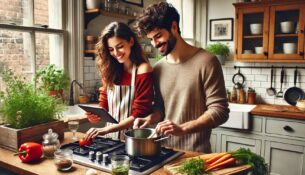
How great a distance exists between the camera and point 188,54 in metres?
1.99

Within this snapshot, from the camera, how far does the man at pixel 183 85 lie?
1.82m

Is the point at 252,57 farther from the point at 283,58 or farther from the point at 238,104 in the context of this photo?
the point at 238,104

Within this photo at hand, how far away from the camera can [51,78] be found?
3.06m

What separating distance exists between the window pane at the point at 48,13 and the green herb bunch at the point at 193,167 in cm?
246

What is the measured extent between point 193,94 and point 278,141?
2.10m

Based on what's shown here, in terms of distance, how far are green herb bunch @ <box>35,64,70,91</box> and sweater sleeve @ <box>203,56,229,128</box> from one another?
1.81m

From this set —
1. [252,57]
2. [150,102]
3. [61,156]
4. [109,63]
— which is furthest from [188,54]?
[252,57]

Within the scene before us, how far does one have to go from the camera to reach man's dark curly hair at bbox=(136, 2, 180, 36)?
6.04 ft

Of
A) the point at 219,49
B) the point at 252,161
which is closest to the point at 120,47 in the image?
the point at 252,161

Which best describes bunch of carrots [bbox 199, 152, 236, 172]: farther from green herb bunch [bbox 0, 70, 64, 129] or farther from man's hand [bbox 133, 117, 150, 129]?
green herb bunch [bbox 0, 70, 64, 129]

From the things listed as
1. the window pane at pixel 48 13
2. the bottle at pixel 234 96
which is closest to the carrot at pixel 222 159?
the window pane at pixel 48 13

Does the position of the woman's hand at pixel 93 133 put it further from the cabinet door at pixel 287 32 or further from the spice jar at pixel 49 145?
the cabinet door at pixel 287 32

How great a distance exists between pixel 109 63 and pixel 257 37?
8.23 ft

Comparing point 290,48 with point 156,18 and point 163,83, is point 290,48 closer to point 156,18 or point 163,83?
point 163,83
